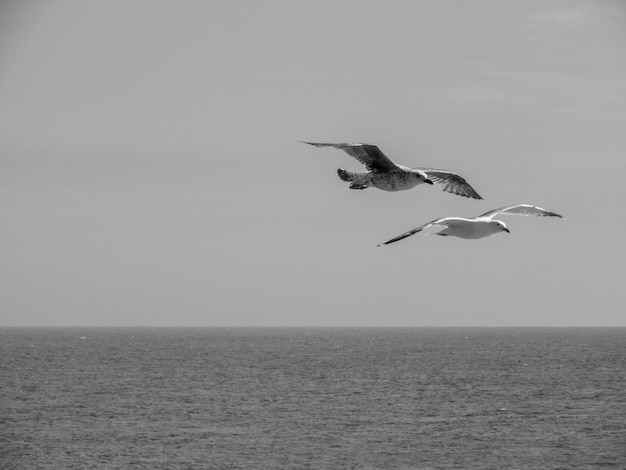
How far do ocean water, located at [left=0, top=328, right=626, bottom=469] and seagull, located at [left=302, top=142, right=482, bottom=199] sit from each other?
181 feet

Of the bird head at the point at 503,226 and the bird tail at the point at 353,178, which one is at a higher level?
the bird tail at the point at 353,178

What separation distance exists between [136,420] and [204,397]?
72.2 feet

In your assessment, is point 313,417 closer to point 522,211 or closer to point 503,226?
point 522,211

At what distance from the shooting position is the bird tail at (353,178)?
14270 mm

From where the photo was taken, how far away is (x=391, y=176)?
13.8 m

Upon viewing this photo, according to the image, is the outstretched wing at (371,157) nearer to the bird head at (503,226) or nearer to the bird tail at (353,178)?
the bird tail at (353,178)

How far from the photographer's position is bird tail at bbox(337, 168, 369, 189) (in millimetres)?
14270

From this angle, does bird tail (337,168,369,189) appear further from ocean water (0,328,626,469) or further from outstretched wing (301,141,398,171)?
ocean water (0,328,626,469)

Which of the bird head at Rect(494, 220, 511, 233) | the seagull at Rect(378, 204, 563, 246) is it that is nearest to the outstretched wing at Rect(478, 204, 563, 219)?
the seagull at Rect(378, 204, 563, 246)

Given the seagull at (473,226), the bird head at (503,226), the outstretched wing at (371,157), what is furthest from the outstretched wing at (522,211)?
the outstretched wing at (371,157)

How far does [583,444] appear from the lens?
249 feet

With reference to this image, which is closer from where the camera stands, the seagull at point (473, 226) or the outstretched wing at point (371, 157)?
the seagull at point (473, 226)

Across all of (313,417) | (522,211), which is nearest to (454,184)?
(522,211)

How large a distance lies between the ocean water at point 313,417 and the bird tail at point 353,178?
54856 millimetres
